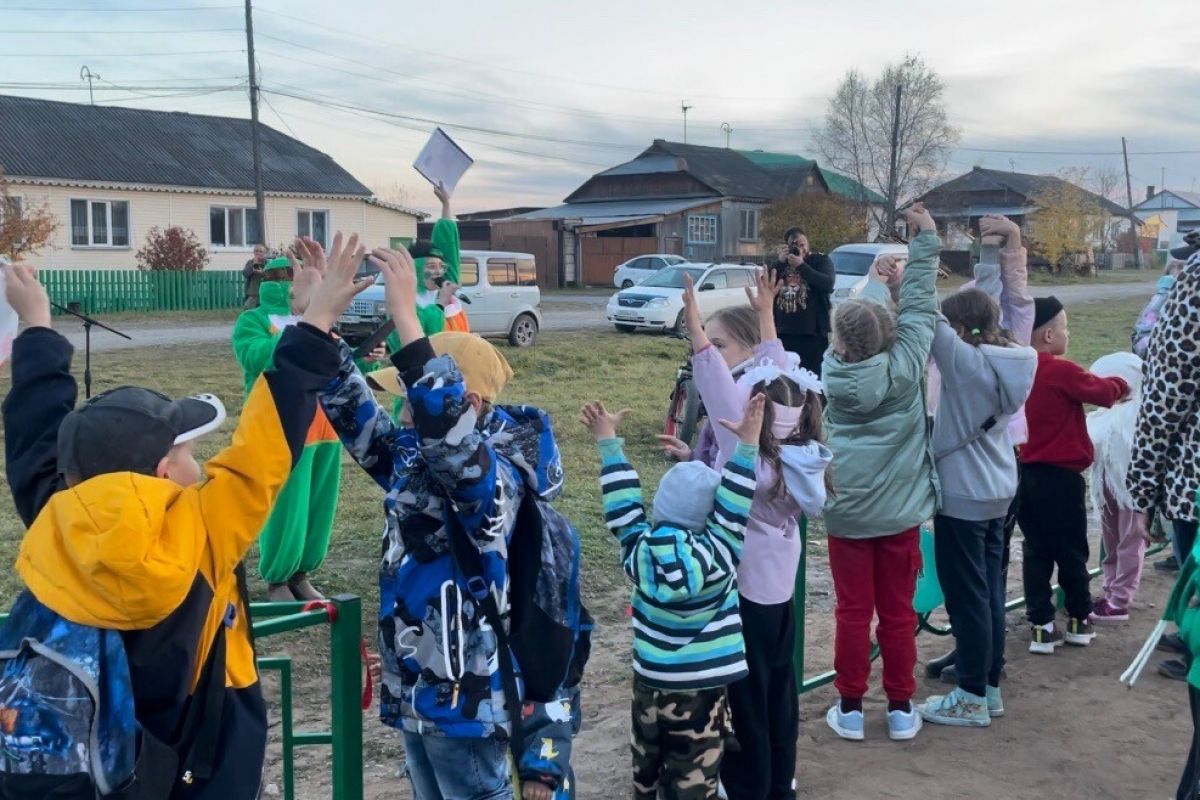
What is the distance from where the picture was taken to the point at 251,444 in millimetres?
2352

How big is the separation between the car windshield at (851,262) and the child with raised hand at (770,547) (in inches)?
792

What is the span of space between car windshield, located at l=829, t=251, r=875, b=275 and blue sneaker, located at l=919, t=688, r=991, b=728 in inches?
756

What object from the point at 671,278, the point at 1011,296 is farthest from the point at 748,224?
the point at 1011,296

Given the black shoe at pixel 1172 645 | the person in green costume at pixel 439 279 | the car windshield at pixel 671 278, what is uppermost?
the car windshield at pixel 671 278

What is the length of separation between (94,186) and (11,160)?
7.29ft

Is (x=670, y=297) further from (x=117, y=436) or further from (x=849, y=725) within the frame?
(x=117, y=436)

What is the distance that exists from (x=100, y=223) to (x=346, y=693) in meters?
33.9

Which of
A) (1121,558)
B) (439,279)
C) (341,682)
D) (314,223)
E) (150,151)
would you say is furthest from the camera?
(314,223)

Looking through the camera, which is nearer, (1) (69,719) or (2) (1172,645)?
(1) (69,719)

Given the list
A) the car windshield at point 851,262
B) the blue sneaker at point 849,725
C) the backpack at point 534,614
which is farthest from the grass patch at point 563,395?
the car windshield at point 851,262

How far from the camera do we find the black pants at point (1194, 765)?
321cm

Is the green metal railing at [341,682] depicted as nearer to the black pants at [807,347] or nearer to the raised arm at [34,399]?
the raised arm at [34,399]

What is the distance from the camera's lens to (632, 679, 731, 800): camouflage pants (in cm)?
340

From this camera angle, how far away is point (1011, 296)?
17.6 ft
